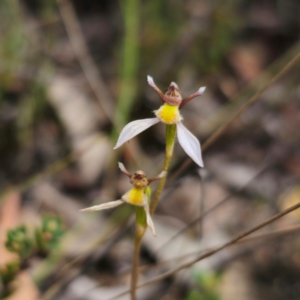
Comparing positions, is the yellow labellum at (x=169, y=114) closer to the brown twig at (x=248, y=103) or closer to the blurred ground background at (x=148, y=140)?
the brown twig at (x=248, y=103)

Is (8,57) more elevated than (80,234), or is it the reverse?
(8,57)

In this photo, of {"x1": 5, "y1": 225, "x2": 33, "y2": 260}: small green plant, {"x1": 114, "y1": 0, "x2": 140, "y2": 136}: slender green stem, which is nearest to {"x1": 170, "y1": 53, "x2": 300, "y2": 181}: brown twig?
{"x1": 5, "y1": 225, "x2": 33, "y2": 260}: small green plant

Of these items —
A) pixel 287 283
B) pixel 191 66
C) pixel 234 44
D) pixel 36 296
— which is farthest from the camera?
pixel 234 44

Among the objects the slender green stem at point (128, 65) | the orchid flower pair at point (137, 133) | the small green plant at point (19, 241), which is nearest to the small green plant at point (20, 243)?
the small green plant at point (19, 241)

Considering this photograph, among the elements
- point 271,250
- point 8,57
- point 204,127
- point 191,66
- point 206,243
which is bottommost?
point 271,250

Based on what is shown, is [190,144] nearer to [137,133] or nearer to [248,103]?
[137,133]

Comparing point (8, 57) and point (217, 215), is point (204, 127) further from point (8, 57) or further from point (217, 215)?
point (8, 57)

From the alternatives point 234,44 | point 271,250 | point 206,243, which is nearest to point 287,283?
point 271,250

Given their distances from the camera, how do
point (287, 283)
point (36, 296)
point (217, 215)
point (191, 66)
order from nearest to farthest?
point (36, 296) < point (287, 283) < point (217, 215) < point (191, 66)
